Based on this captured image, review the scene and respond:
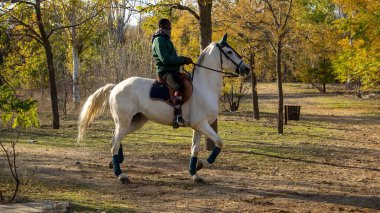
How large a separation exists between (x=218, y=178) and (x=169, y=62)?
8.55 feet

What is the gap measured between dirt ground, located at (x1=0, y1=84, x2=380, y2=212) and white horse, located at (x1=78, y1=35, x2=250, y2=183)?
0.68 metres

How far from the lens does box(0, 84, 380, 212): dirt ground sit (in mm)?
7763

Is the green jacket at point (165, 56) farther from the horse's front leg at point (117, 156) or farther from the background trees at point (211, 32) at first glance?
the background trees at point (211, 32)

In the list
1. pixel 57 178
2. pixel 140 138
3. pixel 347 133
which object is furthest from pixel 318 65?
pixel 57 178

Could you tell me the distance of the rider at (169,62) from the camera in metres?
9.14

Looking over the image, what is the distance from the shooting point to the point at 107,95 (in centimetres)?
1007

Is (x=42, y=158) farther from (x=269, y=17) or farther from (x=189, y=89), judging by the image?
(x=269, y=17)

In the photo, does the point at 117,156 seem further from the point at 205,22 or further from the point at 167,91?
the point at 205,22

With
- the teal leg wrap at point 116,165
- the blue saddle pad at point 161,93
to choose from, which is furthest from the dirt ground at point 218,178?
the blue saddle pad at point 161,93

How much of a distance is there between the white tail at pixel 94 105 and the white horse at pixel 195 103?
251mm

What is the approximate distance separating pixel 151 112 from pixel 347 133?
46.1 ft

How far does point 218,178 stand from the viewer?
9945mm

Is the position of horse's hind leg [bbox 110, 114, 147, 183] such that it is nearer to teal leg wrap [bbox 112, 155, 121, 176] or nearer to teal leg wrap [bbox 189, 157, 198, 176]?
teal leg wrap [bbox 112, 155, 121, 176]

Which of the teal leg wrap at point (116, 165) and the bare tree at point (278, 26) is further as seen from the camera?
the bare tree at point (278, 26)
